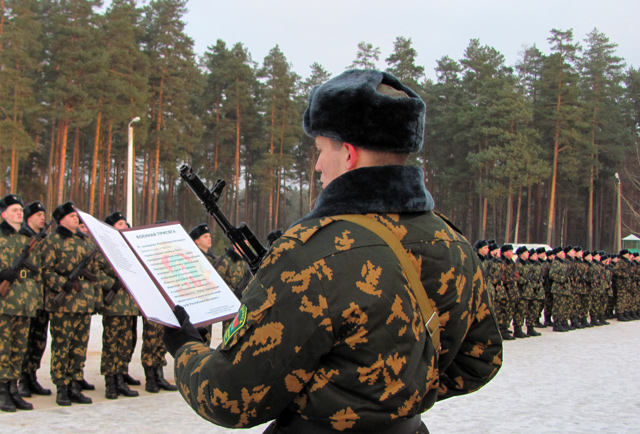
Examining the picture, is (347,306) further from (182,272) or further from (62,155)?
(62,155)

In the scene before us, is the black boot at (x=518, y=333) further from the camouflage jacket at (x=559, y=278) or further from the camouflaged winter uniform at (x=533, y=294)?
the camouflage jacket at (x=559, y=278)

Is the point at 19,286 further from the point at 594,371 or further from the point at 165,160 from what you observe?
the point at 165,160

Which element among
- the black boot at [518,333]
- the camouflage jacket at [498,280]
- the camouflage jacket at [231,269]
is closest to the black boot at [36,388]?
the camouflage jacket at [231,269]

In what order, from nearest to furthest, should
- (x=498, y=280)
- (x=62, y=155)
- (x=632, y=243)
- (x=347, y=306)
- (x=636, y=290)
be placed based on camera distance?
(x=347, y=306)
(x=498, y=280)
(x=636, y=290)
(x=62, y=155)
(x=632, y=243)

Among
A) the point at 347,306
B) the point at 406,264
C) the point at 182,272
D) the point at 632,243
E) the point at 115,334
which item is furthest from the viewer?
the point at 632,243

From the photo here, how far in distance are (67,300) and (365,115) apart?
20.4ft

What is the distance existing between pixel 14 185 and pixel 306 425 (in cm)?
3795

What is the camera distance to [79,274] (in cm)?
721

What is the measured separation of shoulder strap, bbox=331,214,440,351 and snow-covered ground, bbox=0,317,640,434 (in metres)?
4.41

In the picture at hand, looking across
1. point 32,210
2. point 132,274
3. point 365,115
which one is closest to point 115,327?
point 32,210

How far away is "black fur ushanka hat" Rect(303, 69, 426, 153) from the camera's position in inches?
69.3

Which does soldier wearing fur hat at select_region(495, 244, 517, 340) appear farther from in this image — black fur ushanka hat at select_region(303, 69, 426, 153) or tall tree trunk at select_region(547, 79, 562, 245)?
tall tree trunk at select_region(547, 79, 562, 245)

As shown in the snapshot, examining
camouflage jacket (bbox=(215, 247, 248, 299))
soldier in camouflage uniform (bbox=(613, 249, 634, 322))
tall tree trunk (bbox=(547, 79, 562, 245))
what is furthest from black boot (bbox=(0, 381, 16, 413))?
tall tree trunk (bbox=(547, 79, 562, 245))

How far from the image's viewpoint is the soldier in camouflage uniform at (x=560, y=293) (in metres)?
16.2
